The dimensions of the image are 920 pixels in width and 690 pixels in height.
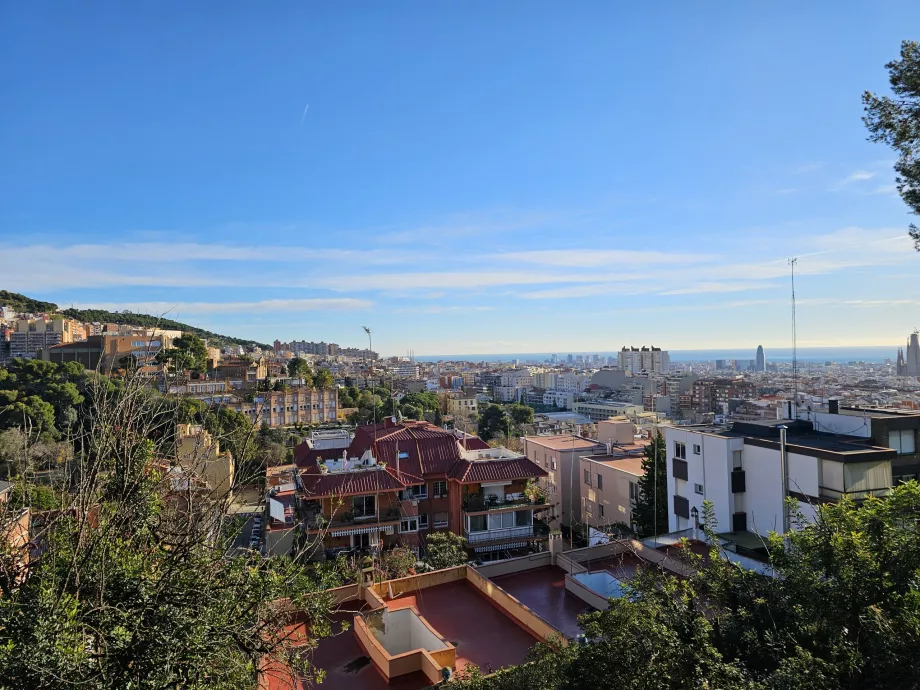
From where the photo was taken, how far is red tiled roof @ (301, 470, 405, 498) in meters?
15.4

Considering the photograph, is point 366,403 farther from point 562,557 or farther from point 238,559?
point 238,559

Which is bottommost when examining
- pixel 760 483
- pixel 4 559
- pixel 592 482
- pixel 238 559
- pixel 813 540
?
pixel 592 482

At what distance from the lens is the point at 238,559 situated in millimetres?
4676

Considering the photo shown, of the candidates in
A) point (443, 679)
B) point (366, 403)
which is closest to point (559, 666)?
point (443, 679)

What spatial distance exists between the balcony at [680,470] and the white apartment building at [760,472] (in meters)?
0.03

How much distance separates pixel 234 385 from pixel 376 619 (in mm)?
51273

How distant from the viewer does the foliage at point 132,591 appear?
11.1 feet

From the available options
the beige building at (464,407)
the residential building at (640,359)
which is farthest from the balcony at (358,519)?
the residential building at (640,359)

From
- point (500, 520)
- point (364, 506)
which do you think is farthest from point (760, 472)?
point (364, 506)

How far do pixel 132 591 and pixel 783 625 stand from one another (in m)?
5.79

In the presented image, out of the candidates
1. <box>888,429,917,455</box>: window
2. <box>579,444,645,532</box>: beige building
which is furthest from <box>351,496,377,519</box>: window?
<box>888,429,917,455</box>: window

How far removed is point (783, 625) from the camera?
17.7ft

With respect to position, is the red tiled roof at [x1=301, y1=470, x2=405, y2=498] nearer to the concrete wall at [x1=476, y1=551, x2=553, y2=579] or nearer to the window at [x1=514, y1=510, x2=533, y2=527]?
the window at [x1=514, y1=510, x2=533, y2=527]

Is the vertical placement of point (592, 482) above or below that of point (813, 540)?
below
